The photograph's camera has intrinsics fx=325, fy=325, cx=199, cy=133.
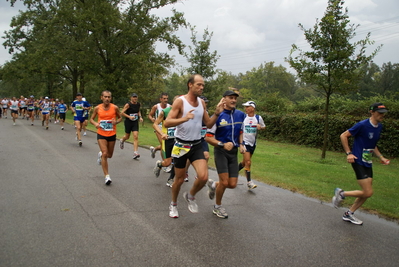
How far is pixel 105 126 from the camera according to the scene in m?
7.46

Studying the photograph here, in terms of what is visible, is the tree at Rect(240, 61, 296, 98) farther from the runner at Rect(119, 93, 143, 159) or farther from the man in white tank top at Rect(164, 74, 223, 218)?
the man in white tank top at Rect(164, 74, 223, 218)

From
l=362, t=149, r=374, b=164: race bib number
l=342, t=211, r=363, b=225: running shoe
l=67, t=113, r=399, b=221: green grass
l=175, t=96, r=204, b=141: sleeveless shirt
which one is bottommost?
l=67, t=113, r=399, b=221: green grass

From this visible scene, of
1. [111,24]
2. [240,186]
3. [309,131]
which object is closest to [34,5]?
[111,24]

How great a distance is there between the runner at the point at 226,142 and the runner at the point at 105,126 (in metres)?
3.15

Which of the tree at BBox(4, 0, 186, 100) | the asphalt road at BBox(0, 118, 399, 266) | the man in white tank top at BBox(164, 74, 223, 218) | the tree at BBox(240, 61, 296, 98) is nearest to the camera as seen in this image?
the asphalt road at BBox(0, 118, 399, 266)

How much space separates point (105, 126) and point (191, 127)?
337cm

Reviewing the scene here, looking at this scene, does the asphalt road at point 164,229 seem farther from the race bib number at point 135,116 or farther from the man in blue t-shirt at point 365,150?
the race bib number at point 135,116

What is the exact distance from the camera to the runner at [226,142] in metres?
5.06

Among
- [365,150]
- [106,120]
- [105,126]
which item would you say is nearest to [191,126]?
[365,150]

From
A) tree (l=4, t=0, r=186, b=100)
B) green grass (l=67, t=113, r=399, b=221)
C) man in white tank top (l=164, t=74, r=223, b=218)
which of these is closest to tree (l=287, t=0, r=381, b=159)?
green grass (l=67, t=113, r=399, b=221)

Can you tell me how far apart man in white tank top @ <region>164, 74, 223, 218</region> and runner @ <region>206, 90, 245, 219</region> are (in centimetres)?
24

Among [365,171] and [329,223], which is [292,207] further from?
[365,171]

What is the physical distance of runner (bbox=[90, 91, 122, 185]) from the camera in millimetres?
7304

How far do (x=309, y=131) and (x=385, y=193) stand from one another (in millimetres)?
10694
